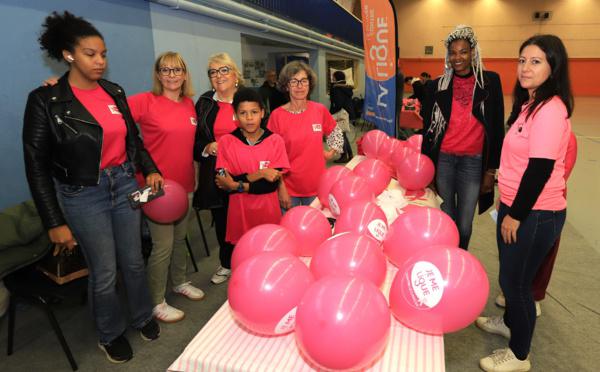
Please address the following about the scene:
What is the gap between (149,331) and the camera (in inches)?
88.4

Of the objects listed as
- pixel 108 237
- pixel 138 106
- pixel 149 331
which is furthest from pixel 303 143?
pixel 149 331

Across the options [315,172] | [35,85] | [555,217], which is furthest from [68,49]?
[555,217]

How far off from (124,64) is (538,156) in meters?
3.04

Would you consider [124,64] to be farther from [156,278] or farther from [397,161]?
[397,161]

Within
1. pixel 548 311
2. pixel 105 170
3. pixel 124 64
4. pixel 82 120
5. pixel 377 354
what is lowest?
pixel 548 311

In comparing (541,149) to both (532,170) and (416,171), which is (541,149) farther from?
(416,171)

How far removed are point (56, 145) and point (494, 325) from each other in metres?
2.55

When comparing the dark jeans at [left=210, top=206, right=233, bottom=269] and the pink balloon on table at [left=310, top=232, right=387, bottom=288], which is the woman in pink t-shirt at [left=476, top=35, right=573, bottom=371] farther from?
the dark jeans at [left=210, top=206, right=233, bottom=269]

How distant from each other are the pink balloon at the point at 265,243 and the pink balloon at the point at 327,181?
0.77m

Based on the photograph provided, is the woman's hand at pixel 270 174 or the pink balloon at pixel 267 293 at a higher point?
the woman's hand at pixel 270 174

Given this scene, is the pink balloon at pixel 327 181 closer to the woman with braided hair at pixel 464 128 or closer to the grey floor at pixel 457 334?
the woman with braided hair at pixel 464 128

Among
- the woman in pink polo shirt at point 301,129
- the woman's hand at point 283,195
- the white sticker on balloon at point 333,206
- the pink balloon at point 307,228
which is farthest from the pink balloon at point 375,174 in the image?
the pink balloon at point 307,228

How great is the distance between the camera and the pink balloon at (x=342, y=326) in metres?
1.06

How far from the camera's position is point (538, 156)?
1424 millimetres
